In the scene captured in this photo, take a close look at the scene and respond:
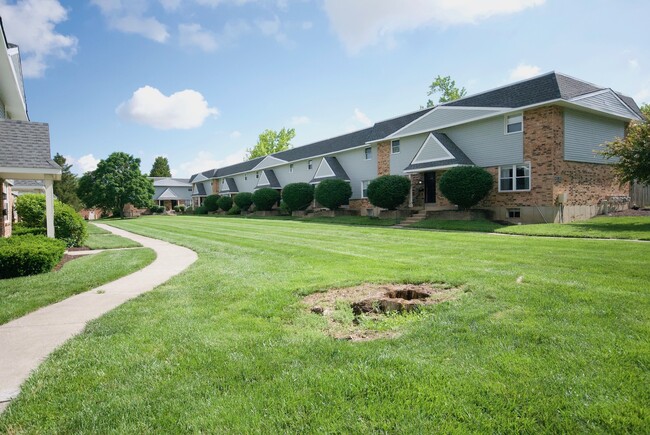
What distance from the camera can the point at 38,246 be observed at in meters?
8.22

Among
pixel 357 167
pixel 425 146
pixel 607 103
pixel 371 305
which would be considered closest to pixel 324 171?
pixel 357 167

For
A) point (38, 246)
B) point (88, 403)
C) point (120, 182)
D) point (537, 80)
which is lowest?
point (88, 403)

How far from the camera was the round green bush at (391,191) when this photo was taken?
22938 mm

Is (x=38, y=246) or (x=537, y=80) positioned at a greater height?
(x=537, y=80)

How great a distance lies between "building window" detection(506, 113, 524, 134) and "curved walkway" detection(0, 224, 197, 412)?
17.5m

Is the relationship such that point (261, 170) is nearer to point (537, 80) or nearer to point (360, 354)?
point (537, 80)

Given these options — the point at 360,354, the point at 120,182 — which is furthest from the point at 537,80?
the point at 120,182

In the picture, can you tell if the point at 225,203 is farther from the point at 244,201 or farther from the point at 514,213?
the point at 514,213

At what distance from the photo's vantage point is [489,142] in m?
20.0

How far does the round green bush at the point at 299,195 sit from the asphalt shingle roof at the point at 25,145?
21.0m

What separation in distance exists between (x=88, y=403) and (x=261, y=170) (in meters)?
40.6

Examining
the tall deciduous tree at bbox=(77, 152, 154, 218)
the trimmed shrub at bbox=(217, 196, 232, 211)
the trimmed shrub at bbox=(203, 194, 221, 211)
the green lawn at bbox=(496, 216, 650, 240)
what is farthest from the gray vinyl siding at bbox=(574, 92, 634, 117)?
the tall deciduous tree at bbox=(77, 152, 154, 218)

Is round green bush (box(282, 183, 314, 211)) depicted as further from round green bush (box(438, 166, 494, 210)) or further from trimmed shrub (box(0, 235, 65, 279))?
trimmed shrub (box(0, 235, 65, 279))

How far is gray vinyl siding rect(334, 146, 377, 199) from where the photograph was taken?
27991 mm
